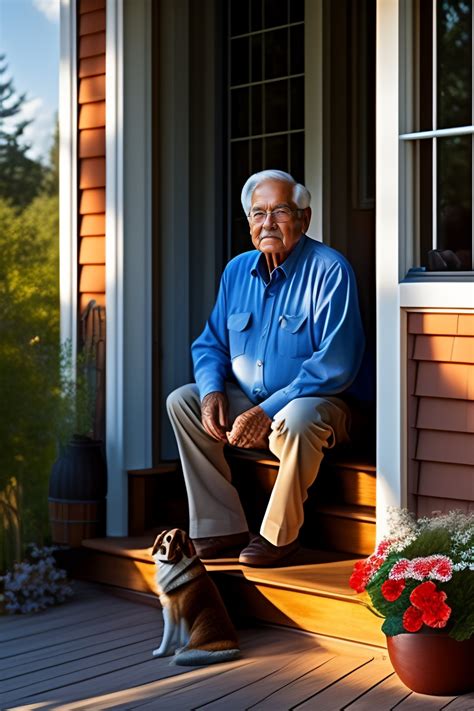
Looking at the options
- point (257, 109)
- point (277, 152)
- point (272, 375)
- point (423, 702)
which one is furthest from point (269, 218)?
point (423, 702)

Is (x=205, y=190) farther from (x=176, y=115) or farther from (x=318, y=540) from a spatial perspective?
(x=318, y=540)

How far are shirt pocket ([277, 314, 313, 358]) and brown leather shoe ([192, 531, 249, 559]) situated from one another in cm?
72

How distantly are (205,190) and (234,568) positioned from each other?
1855mm

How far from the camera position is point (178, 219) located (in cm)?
464

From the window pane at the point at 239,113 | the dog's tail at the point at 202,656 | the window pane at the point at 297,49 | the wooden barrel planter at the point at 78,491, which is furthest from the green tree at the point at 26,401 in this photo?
the window pane at the point at 297,49

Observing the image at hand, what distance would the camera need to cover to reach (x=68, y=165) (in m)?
4.62

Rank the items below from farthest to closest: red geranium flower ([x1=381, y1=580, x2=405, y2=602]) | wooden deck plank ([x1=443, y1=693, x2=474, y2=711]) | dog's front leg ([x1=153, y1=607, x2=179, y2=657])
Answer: dog's front leg ([x1=153, y1=607, x2=179, y2=657]), red geranium flower ([x1=381, y1=580, x2=405, y2=602]), wooden deck plank ([x1=443, y1=693, x2=474, y2=711])

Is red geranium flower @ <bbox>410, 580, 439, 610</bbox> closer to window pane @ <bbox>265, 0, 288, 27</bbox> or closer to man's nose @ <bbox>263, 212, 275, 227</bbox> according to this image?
man's nose @ <bbox>263, 212, 275, 227</bbox>

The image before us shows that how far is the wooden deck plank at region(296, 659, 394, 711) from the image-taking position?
303cm

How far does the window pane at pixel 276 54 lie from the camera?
4922 mm

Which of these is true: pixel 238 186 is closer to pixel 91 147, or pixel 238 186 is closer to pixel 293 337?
pixel 91 147

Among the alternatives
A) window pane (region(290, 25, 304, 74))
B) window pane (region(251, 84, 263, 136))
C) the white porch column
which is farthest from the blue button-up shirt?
window pane (region(290, 25, 304, 74))

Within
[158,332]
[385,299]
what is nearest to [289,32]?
[158,332]

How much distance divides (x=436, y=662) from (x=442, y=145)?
1.63 meters
